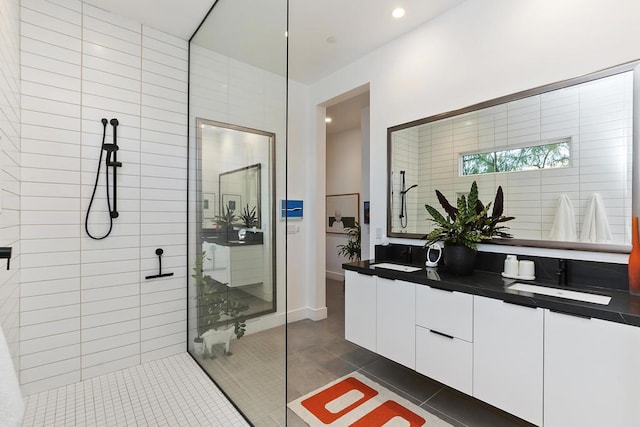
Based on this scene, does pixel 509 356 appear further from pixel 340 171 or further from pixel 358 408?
pixel 340 171

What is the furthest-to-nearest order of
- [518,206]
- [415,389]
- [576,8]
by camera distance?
[415,389]
[518,206]
[576,8]

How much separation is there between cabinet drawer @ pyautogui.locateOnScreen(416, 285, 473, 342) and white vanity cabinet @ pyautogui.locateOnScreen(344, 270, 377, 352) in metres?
0.40

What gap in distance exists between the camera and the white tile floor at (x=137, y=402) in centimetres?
182

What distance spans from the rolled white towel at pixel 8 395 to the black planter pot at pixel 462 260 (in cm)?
215

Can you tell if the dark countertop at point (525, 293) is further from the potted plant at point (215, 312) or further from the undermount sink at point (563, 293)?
the potted plant at point (215, 312)

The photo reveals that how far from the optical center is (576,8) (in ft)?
5.65

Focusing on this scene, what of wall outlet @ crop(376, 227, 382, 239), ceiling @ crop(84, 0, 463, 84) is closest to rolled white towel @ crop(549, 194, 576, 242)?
wall outlet @ crop(376, 227, 382, 239)

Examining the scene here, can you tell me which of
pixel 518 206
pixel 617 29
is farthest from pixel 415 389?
pixel 617 29

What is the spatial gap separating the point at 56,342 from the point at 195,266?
106 centimetres

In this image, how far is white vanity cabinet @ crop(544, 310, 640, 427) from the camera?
1.20 meters

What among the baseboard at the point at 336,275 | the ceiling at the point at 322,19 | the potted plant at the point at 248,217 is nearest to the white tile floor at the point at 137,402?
the potted plant at the point at 248,217

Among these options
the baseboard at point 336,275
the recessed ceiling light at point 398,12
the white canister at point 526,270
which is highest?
the recessed ceiling light at point 398,12

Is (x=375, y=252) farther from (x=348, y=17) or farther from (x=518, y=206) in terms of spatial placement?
(x=348, y=17)

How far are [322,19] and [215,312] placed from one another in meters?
2.53
